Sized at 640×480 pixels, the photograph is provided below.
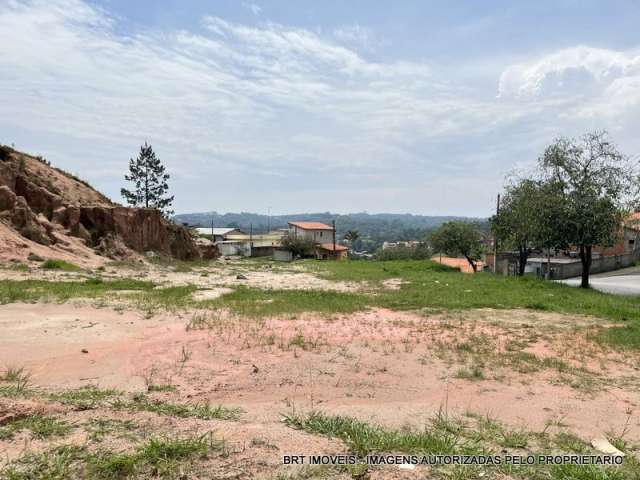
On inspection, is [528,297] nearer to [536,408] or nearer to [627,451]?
[536,408]

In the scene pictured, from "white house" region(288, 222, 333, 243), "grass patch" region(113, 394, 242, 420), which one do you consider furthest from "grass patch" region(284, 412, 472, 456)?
"white house" region(288, 222, 333, 243)

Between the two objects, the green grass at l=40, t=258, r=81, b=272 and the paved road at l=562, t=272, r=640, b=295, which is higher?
the green grass at l=40, t=258, r=81, b=272

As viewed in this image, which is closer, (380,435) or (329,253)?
(380,435)

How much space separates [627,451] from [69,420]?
17.5 ft

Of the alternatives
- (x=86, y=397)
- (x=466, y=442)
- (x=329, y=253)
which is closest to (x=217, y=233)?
(x=329, y=253)

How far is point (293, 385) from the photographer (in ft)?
21.6

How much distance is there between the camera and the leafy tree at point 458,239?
41438mm

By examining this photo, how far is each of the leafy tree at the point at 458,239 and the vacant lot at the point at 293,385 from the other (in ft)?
90.6

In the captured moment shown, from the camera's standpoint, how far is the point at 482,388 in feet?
21.9

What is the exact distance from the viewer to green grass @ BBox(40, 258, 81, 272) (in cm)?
2033

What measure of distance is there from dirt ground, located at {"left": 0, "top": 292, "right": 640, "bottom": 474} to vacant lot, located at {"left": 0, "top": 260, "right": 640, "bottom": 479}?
3 centimetres

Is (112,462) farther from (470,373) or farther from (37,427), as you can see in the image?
(470,373)

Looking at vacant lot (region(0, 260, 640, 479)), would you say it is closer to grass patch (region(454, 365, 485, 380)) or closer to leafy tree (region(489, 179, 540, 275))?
grass patch (region(454, 365, 485, 380))

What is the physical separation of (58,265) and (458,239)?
31.7 meters
